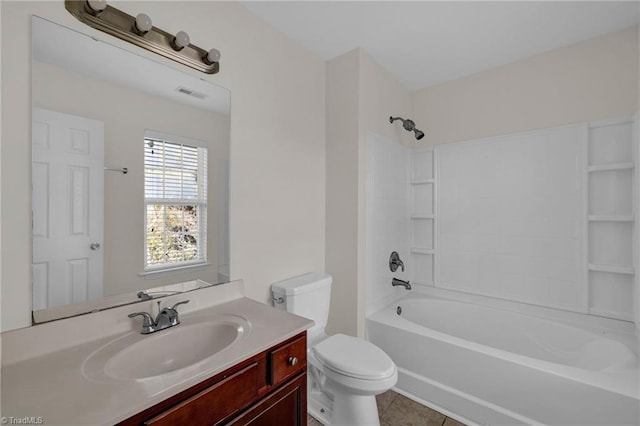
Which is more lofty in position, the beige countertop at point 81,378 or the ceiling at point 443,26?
the ceiling at point 443,26

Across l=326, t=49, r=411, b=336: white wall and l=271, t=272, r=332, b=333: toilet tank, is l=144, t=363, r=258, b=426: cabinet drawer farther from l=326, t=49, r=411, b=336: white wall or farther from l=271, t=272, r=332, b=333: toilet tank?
l=326, t=49, r=411, b=336: white wall

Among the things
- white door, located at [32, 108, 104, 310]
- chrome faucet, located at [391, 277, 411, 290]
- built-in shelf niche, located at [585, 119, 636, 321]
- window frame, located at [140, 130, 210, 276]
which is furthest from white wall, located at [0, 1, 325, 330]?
built-in shelf niche, located at [585, 119, 636, 321]

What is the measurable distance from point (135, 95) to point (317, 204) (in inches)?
53.6

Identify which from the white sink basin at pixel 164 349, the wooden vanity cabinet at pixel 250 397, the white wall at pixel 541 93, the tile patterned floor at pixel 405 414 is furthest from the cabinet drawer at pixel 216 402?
the white wall at pixel 541 93

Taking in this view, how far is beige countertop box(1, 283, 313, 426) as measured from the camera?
71 centimetres

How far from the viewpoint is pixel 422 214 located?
2832 millimetres

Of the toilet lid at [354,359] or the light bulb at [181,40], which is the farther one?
the toilet lid at [354,359]

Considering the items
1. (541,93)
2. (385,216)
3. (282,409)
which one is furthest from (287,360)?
(541,93)

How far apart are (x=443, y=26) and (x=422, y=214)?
62.7 inches

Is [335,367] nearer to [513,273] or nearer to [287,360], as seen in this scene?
[287,360]

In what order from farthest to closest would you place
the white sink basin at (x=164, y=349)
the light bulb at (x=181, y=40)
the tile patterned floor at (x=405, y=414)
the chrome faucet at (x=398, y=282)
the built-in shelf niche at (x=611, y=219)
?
the chrome faucet at (x=398, y=282) → the built-in shelf niche at (x=611, y=219) → the tile patterned floor at (x=405, y=414) → the light bulb at (x=181, y=40) → the white sink basin at (x=164, y=349)

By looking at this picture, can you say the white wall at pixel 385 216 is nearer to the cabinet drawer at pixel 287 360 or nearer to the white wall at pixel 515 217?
the white wall at pixel 515 217

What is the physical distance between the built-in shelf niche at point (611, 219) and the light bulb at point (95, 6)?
2.95 m

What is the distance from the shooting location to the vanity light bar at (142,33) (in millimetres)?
1090
